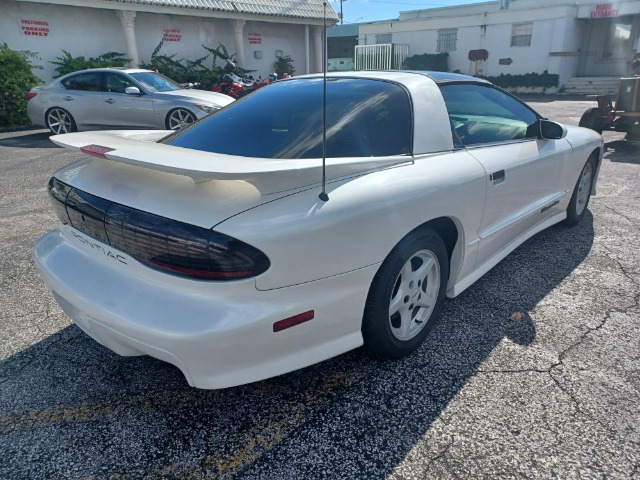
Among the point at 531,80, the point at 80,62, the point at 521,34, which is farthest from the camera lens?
the point at 521,34

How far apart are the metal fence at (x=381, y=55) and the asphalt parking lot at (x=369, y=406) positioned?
30687 millimetres

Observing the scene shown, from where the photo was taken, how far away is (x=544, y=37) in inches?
1035

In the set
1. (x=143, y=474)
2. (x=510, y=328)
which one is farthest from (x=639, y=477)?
(x=143, y=474)

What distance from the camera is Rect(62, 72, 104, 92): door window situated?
385 inches

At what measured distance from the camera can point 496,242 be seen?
3.14 metres

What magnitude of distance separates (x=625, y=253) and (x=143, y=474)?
3887mm

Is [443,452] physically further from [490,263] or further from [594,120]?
[594,120]

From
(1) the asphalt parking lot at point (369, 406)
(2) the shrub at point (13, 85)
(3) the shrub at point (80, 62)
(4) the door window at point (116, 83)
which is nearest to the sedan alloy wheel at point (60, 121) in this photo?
(4) the door window at point (116, 83)

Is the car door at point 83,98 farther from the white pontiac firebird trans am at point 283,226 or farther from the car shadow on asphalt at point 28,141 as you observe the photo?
the white pontiac firebird trans am at point 283,226

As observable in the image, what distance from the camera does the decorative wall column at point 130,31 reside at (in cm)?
1468

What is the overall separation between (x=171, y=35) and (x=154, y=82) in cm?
765

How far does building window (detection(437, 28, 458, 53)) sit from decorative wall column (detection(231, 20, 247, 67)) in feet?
56.5

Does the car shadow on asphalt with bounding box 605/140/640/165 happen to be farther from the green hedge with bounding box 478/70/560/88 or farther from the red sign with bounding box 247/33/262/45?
the green hedge with bounding box 478/70/560/88

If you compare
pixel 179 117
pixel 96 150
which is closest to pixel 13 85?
pixel 179 117
